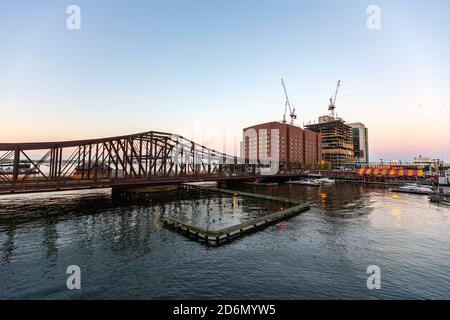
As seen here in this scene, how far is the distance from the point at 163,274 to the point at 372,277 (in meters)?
20.9

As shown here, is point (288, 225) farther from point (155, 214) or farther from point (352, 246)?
point (155, 214)

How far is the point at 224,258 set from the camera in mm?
26750

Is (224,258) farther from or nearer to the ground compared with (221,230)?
nearer to the ground

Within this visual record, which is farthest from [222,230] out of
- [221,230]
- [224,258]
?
[224,258]

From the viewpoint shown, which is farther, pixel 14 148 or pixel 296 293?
pixel 14 148

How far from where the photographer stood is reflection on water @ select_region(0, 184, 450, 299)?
1994cm

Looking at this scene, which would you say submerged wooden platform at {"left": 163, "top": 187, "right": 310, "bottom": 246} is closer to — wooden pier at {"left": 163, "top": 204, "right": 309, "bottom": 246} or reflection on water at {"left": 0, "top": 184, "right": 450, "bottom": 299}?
wooden pier at {"left": 163, "top": 204, "right": 309, "bottom": 246}

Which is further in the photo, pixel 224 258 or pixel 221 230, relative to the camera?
pixel 221 230

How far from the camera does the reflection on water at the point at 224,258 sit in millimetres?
19938

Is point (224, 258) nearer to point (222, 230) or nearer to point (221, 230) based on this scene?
point (222, 230)

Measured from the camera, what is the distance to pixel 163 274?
22641 mm

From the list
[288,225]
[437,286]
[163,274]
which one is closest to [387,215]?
[288,225]

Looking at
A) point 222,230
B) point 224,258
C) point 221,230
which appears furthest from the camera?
point 221,230
